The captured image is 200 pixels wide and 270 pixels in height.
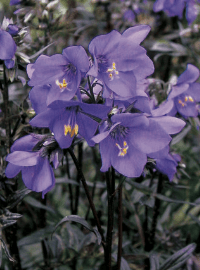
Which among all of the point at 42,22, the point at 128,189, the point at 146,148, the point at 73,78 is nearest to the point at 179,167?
the point at 128,189

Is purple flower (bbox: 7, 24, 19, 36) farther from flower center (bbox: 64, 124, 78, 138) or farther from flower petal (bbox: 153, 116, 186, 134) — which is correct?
flower petal (bbox: 153, 116, 186, 134)

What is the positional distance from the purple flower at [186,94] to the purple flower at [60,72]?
48 centimetres

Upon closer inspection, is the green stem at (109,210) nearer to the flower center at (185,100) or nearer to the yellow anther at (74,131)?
the yellow anther at (74,131)

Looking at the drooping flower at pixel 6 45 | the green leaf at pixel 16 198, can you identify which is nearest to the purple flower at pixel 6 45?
the drooping flower at pixel 6 45

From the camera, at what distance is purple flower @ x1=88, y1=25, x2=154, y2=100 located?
0.71 m

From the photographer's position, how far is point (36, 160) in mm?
780

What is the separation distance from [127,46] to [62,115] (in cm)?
21

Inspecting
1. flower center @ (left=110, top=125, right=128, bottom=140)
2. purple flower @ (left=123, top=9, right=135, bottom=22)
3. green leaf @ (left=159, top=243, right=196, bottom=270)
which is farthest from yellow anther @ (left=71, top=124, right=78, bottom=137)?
purple flower @ (left=123, top=9, right=135, bottom=22)

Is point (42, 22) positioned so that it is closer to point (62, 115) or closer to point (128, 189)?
point (62, 115)

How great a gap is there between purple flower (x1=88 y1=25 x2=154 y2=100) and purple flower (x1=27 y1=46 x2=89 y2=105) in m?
0.04

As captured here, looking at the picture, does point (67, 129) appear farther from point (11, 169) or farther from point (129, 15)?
point (129, 15)

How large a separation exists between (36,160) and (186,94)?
0.68 m

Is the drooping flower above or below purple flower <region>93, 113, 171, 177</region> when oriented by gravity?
above

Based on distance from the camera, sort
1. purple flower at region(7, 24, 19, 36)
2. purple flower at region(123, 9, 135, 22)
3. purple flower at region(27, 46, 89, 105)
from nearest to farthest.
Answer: purple flower at region(27, 46, 89, 105) < purple flower at region(7, 24, 19, 36) < purple flower at region(123, 9, 135, 22)
